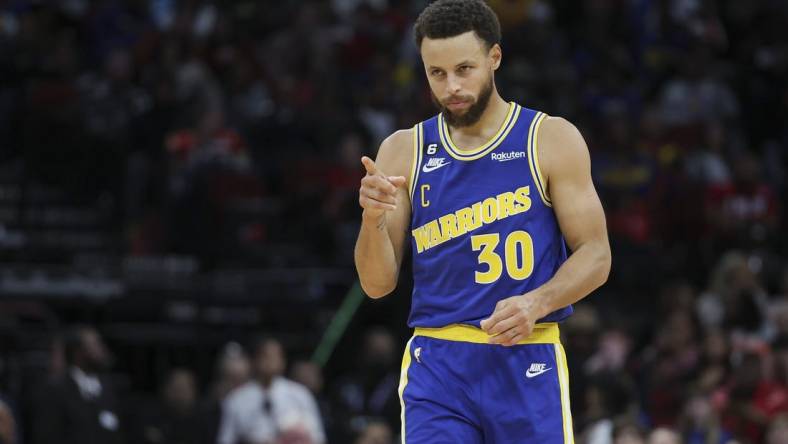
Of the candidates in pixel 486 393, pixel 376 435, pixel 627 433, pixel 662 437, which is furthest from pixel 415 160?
pixel 376 435

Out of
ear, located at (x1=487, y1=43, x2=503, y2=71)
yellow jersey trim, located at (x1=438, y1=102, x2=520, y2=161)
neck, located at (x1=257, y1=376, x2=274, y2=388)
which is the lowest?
neck, located at (x1=257, y1=376, x2=274, y2=388)

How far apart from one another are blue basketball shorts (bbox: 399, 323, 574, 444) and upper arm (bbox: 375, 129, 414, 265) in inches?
18.9

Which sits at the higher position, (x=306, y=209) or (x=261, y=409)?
(x=306, y=209)

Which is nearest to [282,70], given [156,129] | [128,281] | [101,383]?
[156,129]

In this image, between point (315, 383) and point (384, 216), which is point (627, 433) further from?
point (384, 216)

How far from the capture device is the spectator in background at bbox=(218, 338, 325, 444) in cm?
1296

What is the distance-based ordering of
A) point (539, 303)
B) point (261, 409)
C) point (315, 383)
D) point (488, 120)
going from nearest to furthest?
point (539, 303) < point (488, 120) < point (261, 409) < point (315, 383)

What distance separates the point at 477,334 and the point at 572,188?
0.69 metres

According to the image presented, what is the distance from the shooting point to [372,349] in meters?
14.2

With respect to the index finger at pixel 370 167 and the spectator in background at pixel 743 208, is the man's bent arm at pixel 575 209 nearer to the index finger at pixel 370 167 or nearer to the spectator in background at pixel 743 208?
the index finger at pixel 370 167

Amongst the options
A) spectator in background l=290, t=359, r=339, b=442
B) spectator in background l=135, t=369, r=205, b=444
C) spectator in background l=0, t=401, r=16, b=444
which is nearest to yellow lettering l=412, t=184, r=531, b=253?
spectator in background l=0, t=401, r=16, b=444

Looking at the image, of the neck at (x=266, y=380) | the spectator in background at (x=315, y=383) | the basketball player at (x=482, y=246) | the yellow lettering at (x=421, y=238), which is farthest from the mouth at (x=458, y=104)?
the spectator in background at (x=315, y=383)

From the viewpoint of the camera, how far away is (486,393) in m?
5.38

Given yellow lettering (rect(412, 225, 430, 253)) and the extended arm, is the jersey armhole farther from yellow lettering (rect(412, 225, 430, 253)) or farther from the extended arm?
yellow lettering (rect(412, 225, 430, 253))
